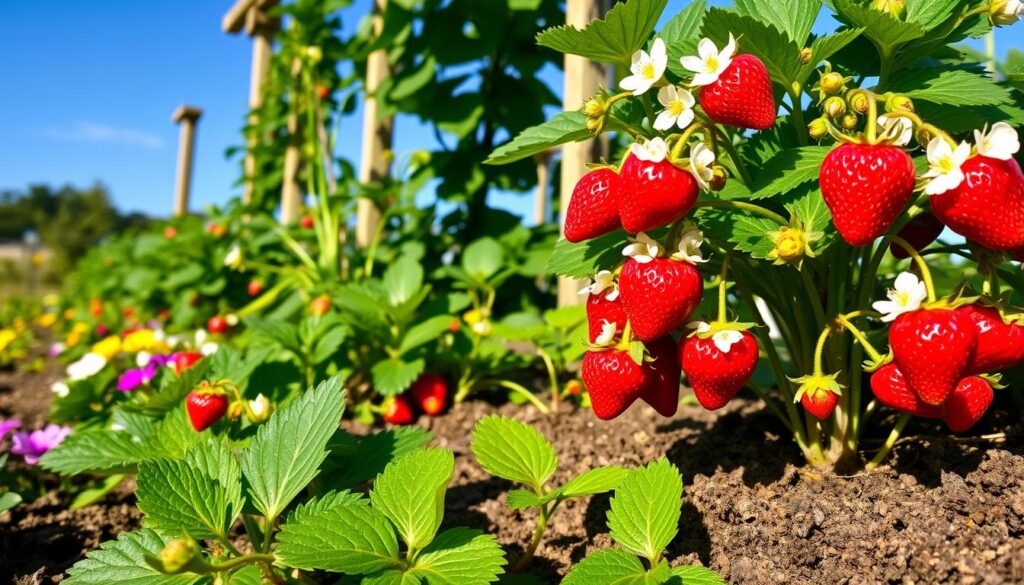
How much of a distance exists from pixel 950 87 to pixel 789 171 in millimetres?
242

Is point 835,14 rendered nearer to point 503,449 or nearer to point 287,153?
point 503,449

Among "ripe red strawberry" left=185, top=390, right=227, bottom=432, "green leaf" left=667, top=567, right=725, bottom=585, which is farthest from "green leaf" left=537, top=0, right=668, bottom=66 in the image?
"ripe red strawberry" left=185, top=390, right=227, bottom=432

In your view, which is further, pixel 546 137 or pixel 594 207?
pixel 546 137

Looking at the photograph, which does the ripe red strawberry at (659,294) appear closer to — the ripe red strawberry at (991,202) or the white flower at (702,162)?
the white flower at (702,162)

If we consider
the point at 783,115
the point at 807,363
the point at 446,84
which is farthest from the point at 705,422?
the point at 446,84

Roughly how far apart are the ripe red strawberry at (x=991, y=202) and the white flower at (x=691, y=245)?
30 centimetres

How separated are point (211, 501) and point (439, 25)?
84.6 inches

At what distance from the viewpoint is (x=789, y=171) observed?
3.27 ft

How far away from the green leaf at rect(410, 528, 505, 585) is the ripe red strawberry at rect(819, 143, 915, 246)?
59cm

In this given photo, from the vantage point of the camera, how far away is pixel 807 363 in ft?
3.94

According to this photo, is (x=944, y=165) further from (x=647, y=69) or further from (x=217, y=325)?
(x=217, y=325)

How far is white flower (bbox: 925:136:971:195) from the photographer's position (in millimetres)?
876

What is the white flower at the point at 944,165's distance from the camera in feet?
2.87

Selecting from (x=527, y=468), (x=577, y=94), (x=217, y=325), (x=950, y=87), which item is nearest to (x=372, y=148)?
(x=217, y=325)
